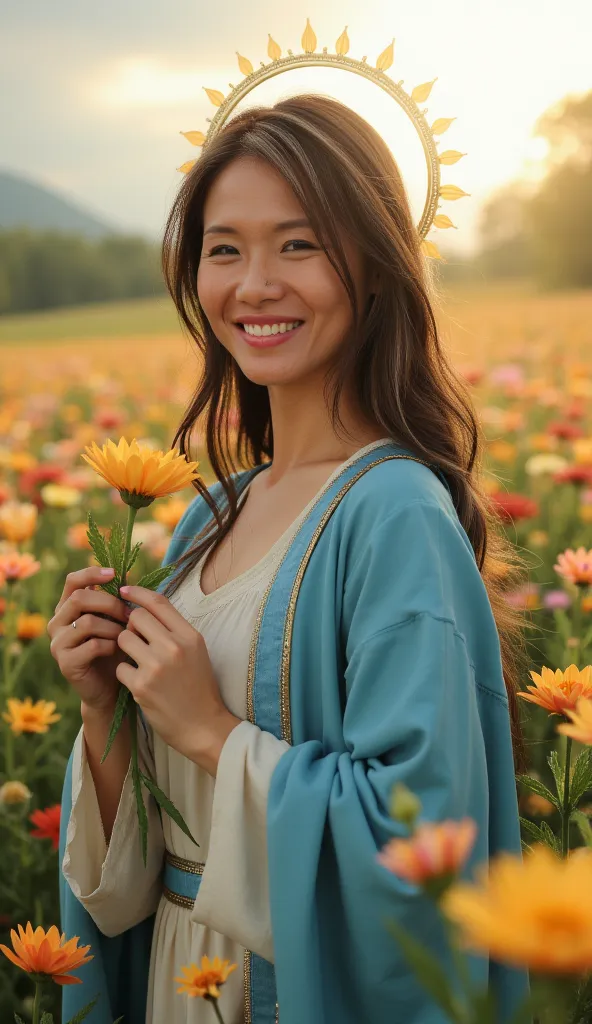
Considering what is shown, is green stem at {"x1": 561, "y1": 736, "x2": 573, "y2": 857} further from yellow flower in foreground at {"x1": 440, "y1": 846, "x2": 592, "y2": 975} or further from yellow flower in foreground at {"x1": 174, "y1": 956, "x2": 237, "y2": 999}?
yellow flower in foreground at {"x1": 440, "y1": 846, "x2": 592, "y2": 975}

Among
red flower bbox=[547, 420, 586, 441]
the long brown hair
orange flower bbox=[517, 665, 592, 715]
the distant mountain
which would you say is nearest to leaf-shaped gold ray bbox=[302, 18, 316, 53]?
the long brown hair

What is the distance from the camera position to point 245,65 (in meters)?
1.53

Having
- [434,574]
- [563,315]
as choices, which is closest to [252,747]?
[434,574]

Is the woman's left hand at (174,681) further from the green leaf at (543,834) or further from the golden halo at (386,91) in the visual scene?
the golden halo at (386,91)

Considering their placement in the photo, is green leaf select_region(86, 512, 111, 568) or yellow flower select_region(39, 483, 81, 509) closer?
green leaf select_region(86, 512, 111, 568)

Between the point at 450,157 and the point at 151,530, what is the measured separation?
171 cm

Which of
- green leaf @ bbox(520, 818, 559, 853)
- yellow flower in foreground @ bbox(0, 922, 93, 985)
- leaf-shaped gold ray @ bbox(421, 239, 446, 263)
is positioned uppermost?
leaf-shaped gold ray @ bbox(421, 239, 446, 263)

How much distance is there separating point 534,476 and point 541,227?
60.0ft

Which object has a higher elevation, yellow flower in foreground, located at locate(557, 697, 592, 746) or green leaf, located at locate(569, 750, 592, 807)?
yellow flower in foreground, located at locate(557, 697, 592, 746)

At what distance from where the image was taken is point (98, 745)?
1.40 metres

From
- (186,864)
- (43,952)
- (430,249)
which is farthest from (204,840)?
(430,249)

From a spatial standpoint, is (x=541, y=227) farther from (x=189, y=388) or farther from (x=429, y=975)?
(x=429, y=975)

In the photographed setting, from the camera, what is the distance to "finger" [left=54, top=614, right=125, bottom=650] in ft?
4.09

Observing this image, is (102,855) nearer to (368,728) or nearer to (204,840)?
(204,840)
